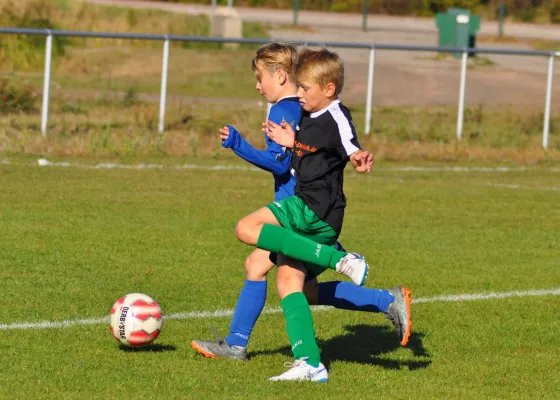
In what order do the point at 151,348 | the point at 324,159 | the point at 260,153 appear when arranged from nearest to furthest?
the point at 324,159 < the point at 260,153 < the point at 151,348

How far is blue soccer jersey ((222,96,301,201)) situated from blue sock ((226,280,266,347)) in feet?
1.83

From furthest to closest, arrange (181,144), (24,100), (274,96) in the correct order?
(24,100), (181,144), (274,96)

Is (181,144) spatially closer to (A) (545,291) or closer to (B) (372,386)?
(A) (545,291)

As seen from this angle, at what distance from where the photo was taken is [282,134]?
19.1 feet

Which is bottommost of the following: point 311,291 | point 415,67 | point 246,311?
point 246,311

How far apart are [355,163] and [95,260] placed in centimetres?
381

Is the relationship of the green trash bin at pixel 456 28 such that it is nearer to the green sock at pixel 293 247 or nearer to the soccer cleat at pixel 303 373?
the green sock at pixel 293 247

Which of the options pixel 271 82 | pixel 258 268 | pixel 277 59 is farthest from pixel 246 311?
pixel 277 59

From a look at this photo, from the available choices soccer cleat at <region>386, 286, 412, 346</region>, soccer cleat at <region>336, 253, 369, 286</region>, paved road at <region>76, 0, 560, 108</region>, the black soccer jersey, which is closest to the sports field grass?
soccer cleat at <region>386, 286, 412, 346</region>

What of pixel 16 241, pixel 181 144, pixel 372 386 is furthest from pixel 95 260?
pixel 181 144

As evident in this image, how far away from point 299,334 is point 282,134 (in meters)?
1.05

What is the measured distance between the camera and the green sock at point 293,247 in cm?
566

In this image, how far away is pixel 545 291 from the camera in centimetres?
846

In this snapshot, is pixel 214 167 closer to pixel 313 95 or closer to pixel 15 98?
pixel 15 98
